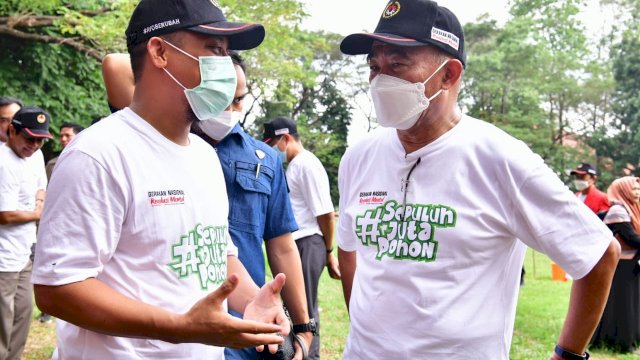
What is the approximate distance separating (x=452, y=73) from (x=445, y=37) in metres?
0.17

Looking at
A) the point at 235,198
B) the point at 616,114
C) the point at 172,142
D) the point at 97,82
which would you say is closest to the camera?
the point at 172,142

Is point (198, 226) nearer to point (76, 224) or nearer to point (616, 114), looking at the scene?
point (76, 224)

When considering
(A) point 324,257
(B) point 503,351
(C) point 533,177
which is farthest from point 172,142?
(A) point 324,257

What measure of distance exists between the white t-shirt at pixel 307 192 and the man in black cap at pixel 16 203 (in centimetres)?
234

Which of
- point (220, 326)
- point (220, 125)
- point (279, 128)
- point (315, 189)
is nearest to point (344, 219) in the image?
point (220, 125)

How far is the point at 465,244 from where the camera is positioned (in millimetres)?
2385

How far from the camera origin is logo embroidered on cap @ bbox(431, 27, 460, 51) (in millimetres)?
2639

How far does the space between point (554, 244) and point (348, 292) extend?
44.7 inches

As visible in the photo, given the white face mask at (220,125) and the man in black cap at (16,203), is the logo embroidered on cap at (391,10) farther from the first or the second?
the man in black cap at (16,203)

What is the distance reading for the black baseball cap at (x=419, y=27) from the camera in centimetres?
262

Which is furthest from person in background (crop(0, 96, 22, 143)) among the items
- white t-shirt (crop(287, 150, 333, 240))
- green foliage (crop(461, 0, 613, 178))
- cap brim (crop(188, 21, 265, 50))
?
green foliage (crop(461, 0, 613, 178))

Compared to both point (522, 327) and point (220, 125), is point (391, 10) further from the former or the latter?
point (522, 327)

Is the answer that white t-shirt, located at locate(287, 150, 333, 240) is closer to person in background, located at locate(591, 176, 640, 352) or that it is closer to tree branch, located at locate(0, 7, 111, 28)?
person in background, located at locate(591, 176, 640, 352)

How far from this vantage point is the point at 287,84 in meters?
17.8
